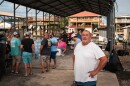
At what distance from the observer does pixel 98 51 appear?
17.7ft

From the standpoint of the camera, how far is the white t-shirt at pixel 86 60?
17.6 ft

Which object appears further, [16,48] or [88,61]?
[16,48]

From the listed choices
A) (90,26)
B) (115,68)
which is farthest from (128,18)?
(115,68)

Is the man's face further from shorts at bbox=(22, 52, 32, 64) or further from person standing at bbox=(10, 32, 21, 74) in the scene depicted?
person standing at bbox=(10, 32, 21, 74)

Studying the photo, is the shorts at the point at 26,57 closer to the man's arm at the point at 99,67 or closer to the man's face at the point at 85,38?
the man's face at the point at 85,38

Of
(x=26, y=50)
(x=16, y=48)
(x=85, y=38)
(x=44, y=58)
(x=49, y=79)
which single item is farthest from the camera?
(x=44, y=58)

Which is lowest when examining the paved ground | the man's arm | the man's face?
the paved ground

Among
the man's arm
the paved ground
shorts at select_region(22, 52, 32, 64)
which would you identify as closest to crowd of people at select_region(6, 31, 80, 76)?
shorts at select_region(22, 52, 32, 64)

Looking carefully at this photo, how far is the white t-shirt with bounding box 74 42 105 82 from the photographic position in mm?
5371

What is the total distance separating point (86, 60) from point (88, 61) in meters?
0.04

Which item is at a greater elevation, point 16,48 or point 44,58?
point 16,48

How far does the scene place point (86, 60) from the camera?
5.38 m

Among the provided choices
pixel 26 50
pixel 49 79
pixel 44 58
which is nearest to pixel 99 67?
pixel 49 79

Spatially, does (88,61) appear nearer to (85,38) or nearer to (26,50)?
(85,38)
